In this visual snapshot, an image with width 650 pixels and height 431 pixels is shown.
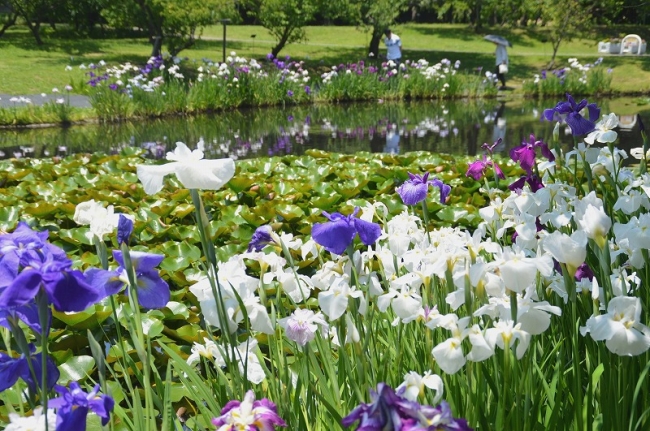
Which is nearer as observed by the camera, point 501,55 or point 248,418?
point 248,418

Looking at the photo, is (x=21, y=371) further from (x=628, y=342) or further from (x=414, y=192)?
(x=414, y=192)

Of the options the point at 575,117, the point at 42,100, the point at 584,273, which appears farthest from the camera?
the point at 42,100

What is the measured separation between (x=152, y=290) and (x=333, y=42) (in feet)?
95.0

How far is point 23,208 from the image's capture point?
13.4 ft

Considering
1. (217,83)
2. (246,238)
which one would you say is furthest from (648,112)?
(246,238)

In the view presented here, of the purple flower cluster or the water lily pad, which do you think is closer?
the purple flower cluster

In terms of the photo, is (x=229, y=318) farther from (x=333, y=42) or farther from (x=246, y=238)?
(x=333, y=42)

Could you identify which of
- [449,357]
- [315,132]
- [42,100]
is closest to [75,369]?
[449,357]

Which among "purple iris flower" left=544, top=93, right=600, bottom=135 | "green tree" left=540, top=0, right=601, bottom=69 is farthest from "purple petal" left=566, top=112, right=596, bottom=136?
"green tree" left=540, top=0, right=601, bottom=69

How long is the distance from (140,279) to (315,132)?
9608 mm

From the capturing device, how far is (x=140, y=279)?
4.67 ft

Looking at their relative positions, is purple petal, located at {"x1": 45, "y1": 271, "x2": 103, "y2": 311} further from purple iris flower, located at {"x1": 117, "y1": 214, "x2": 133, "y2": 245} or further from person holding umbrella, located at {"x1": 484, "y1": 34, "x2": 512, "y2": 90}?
person holding umbrella, located at {"x1": 484, "y1": 34, "x2": 512, "y2": 90}

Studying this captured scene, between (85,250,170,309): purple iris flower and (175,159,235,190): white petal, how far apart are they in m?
0.21

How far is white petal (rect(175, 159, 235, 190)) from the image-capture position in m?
1.21
